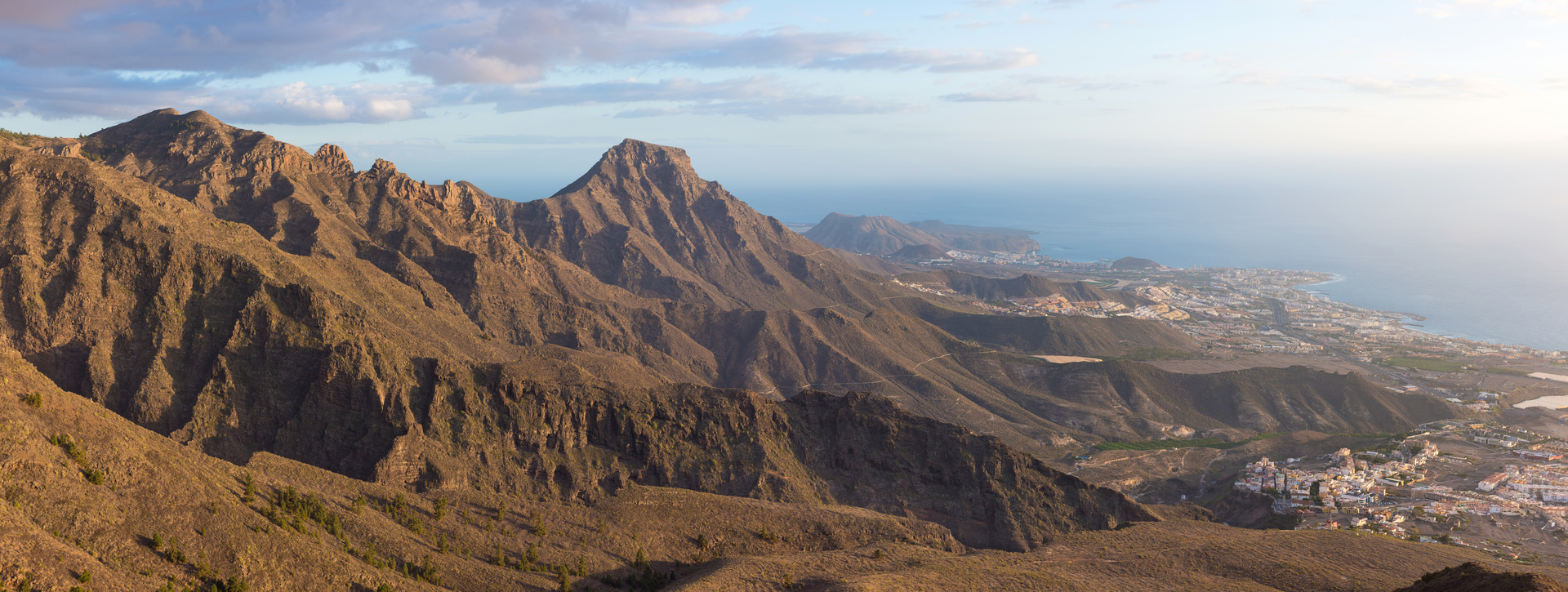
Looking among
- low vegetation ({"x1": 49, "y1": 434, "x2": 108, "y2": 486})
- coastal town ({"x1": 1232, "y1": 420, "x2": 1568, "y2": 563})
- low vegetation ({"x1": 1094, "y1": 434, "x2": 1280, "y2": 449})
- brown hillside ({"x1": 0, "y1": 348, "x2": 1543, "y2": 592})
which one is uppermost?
low vegetation ({"x1": 49, "y1": 434, "x2": 108, "y2": 486})

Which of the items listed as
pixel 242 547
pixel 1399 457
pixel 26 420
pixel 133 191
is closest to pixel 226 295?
pixel 133 191

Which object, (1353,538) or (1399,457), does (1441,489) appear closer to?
(1399,457)

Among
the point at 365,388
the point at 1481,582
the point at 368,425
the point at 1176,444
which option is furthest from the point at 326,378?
the point at 1176,444

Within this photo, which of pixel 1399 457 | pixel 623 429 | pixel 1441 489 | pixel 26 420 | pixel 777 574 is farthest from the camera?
pixel 1399 457

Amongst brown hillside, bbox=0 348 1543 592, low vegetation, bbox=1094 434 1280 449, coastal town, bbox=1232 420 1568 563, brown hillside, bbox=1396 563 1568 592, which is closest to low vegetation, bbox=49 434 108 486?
brown hillside, bbox=0 348 1543 592

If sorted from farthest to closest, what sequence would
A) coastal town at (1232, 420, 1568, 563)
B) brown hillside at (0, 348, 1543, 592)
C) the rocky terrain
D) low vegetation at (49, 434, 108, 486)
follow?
coastal town at (1232, 420, 1568, 563), the rocky terrain, low vegetation at (49, 434, 108, 486), brown hillside at (0, 348, 1543, 592)

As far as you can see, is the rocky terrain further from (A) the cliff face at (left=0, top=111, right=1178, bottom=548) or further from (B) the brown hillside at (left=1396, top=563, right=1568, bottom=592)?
(B) the brown hillside at (left=1396, top=563, right=1568, bottom=592)

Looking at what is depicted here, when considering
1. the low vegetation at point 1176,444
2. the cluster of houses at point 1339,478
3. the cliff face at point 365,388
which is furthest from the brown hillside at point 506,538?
the low vegetation at point 1176,444

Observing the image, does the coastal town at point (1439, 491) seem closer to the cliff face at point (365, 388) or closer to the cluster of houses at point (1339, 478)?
the cluster of houses at point (1339, 478)
